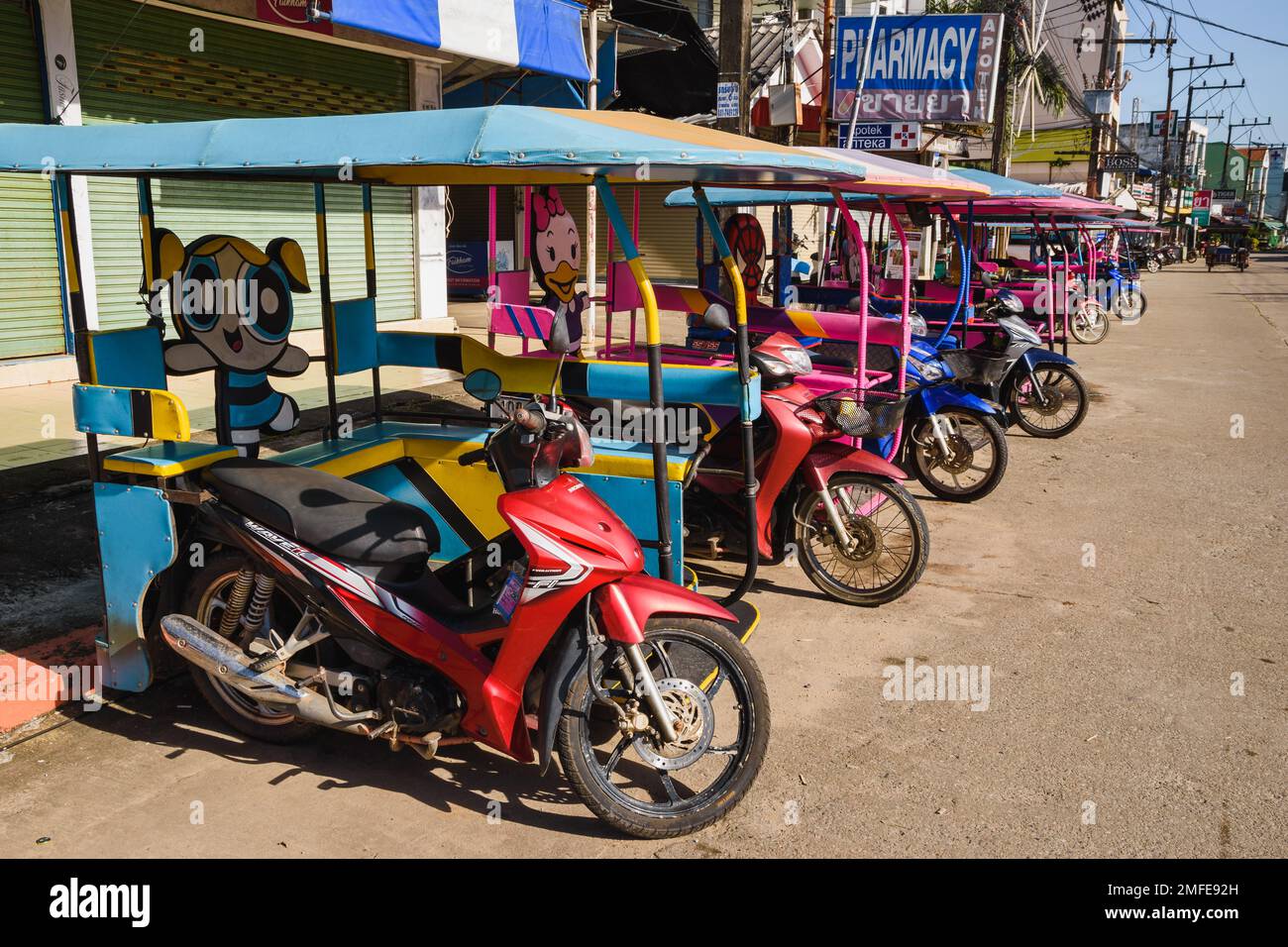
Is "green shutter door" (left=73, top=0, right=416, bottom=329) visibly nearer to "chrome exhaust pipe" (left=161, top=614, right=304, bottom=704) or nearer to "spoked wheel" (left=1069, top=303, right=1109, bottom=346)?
"chrome exhaust pipe" (left=161, top=614, right=304, bottom=704)

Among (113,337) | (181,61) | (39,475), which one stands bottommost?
(39,475)

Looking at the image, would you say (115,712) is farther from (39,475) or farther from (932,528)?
(932,528)

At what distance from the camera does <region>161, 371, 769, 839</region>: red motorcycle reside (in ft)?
11.0

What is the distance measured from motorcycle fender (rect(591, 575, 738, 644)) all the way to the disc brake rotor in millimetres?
236

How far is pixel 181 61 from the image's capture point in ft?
35.4

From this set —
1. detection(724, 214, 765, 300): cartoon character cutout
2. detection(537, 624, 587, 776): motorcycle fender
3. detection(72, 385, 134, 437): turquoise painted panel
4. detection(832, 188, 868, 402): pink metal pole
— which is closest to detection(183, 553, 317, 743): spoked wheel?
detection(72, 385, 134, 437): turquoise painted panel

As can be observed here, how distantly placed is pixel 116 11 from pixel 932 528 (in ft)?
29.4

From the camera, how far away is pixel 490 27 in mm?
12070

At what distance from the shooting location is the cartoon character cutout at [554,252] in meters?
8.27

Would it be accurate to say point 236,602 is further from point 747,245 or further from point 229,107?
point 229,107

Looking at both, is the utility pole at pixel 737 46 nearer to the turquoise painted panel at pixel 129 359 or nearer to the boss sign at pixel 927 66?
the turquoise painted panel at pixel 129 359

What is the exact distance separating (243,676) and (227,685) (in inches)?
14.3

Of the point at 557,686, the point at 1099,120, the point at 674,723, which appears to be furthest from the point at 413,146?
the point at 1099,120

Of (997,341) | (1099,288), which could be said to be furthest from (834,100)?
(997,341)
